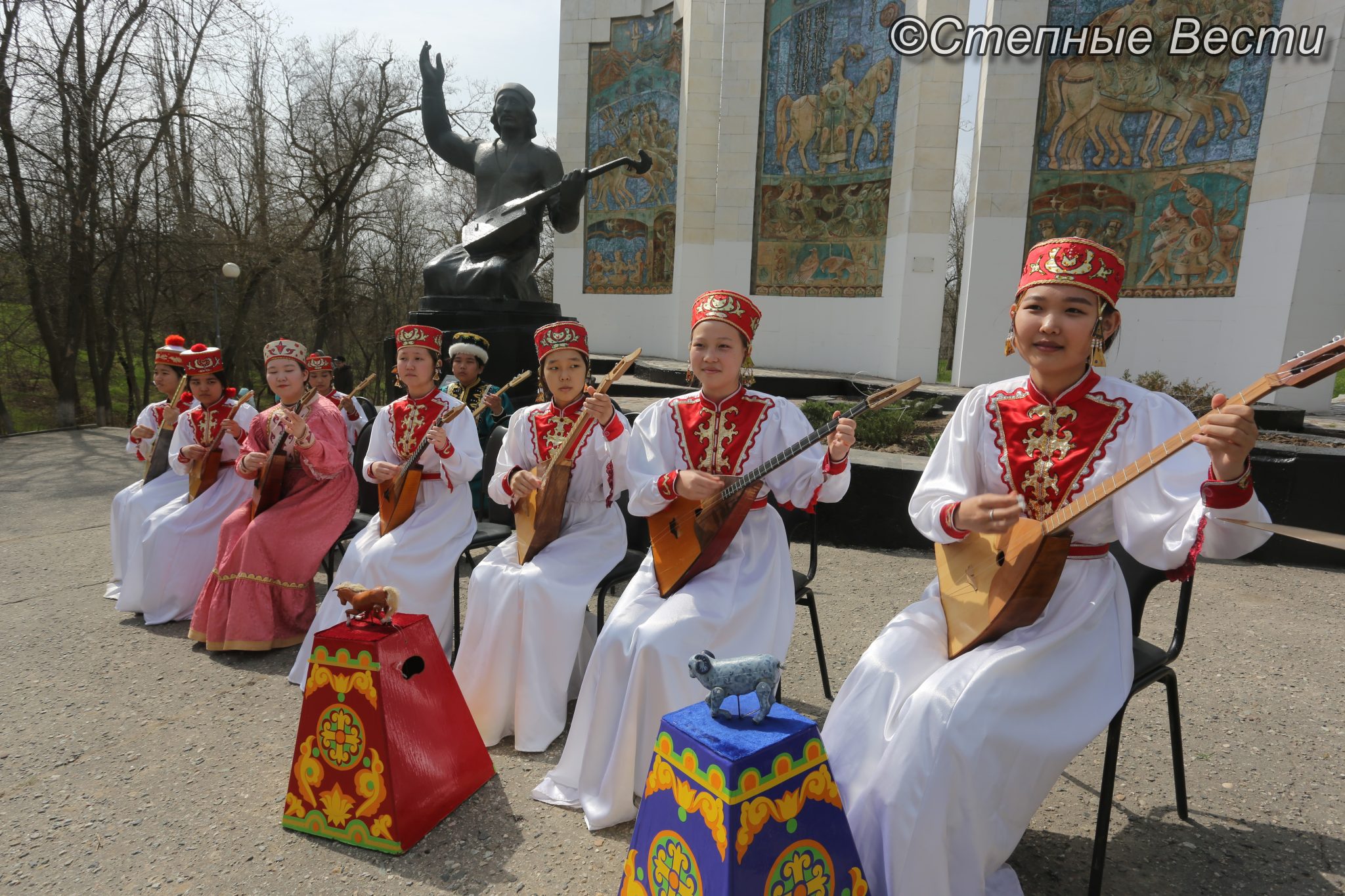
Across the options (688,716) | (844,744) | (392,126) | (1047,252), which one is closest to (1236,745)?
(844,744)

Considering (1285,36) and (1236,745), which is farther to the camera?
(1285,36)

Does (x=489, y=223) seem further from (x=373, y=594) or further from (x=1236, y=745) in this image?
(x=1236, y=745)

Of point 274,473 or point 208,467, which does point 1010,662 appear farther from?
point 208,467

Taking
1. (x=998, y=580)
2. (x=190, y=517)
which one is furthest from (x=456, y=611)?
(x=998, y=580)

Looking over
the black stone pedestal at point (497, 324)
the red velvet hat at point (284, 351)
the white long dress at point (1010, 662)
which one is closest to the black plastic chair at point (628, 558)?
the white long dress at point (1010, 662)

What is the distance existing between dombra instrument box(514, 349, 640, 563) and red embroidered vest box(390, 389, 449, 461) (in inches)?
32.1

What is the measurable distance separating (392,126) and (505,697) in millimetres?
21066

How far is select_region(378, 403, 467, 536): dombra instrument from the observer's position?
11.9ft

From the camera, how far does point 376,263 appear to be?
2278 centimetres

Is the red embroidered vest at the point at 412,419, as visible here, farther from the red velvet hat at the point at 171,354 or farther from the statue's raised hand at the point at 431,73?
the statue's raised hand at the point at 431,73

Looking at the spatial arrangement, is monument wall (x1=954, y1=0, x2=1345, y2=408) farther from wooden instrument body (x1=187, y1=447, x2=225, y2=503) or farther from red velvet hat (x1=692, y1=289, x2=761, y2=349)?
wooden instrument body (x1=187, y1=447, x2=225, y2=503)

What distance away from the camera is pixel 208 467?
447 cm

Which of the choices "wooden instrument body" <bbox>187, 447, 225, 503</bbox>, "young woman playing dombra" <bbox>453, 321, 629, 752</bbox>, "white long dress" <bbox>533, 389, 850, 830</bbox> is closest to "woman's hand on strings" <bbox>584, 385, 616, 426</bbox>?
"young woman playing dombra" <bbox>453, 321, 629, 752</bbox>

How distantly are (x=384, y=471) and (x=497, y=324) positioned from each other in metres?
3.91
